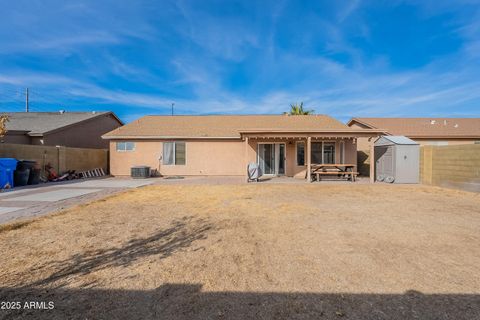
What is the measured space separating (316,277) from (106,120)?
24.3 metres

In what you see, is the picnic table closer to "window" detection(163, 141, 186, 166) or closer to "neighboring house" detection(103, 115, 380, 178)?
"neighboring house" detection(103, 115, 380, 178)

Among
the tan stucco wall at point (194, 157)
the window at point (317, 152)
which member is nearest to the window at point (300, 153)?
the window at point (317, 152)

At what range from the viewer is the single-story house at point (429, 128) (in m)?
19.3

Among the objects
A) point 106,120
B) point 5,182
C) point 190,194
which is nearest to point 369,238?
point 190,194

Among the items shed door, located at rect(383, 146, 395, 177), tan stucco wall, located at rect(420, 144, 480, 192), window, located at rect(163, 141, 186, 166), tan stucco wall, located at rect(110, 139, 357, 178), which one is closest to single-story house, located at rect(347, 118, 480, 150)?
shed door, located at rect(383, 146, 395, 177)

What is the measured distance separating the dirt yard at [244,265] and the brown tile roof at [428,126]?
1577cm

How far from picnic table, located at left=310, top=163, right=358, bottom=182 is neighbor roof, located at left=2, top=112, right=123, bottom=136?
1719 cm

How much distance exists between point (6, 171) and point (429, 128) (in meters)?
27.5

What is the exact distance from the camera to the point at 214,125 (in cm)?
1819

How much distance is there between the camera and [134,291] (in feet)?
9.14

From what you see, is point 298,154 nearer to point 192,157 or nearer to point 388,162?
point 388,162

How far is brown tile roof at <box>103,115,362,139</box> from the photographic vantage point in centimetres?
1625

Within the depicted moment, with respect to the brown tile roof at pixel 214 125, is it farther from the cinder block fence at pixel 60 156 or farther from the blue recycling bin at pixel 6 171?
the blue recycling bin at pixel 6 171

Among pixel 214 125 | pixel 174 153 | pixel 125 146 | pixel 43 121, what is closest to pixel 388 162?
pixel 214 125
